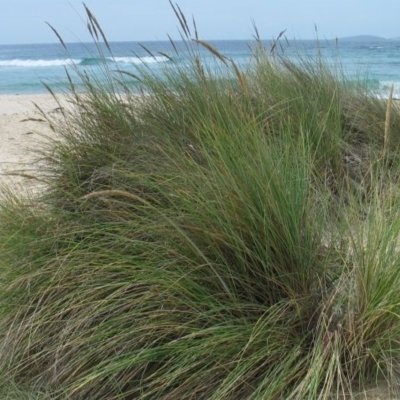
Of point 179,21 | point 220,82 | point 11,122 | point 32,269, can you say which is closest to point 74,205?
point 32,269

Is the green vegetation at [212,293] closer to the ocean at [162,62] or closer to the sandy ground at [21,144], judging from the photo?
the sandy ground at [21,144]

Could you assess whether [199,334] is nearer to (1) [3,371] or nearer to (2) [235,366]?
(2) [235,366]

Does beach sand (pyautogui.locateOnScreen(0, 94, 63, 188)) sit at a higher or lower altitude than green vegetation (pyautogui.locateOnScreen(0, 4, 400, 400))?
lower

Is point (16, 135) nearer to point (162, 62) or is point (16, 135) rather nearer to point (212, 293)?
point (162, 62)

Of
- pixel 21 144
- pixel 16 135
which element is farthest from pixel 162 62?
pixel 16 135

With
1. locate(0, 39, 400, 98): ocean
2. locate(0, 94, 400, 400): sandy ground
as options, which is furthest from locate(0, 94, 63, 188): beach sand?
locate(0, 39, 400, 98): ocean

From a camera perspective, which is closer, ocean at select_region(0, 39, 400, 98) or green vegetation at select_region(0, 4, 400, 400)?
green vegetation at select_region(0, 4, 400, 400)

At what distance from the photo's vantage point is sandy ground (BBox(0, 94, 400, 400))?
177cm

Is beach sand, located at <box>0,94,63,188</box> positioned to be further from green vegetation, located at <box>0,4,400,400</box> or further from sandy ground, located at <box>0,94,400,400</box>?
green vegetation, located at <box>0,4,400,400</box>

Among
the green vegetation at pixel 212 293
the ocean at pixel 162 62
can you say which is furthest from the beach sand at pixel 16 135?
the green vegetation at pixel 212 293

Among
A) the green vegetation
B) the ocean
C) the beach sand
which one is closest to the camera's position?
the green vegetation

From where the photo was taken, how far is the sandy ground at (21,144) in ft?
5.80

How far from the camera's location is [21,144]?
27.4 feet

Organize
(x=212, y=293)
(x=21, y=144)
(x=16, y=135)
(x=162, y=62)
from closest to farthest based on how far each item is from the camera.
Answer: (x=212, y=293)
(x=162, y=62)
(x=21, y=144)
(x=16, y=135)
